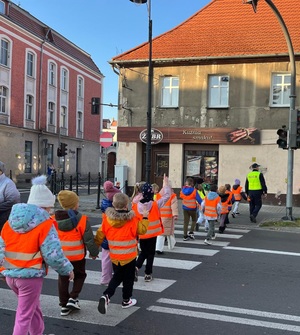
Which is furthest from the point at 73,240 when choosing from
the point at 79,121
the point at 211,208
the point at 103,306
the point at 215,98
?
the point at 79,121

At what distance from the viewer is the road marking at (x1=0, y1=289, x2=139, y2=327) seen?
4.58 metres

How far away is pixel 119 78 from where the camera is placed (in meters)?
19.9

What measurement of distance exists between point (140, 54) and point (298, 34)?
711 cm

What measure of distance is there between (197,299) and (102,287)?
1.38 meters

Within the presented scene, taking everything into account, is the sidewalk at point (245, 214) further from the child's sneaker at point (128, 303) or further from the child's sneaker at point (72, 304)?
the child's sneaker at point (72, 304)

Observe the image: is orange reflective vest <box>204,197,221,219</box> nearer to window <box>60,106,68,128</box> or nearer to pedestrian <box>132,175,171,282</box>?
pedestrian <box>132,175,171,282</box>

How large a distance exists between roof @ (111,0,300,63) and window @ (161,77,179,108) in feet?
3.51

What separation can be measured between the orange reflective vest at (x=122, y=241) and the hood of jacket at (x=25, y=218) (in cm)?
149

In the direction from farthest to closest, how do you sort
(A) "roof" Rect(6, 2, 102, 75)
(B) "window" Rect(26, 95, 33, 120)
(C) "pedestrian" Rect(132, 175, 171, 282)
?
(B) "window" Rect(26, 95, 33, 120)
(A) "roof" Rect(6, 2, 102, 75)
(C) "pedestrian" Rect(132, 175, 171, 282)

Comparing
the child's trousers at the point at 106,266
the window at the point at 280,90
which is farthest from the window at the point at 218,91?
the child's trousers at the point at 106,266

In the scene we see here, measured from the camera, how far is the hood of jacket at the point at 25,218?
3.37 metres

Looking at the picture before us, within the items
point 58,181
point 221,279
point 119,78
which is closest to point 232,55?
point 119,78

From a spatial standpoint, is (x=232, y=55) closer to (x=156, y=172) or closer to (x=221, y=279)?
(x=156, y=172)

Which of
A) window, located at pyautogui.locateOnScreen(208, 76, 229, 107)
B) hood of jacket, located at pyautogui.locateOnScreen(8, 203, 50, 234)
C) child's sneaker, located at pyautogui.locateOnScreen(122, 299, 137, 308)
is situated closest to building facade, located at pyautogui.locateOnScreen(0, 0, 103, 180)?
window, located at pyautogui.locateOnScreen(208, 76, 229, 107)
